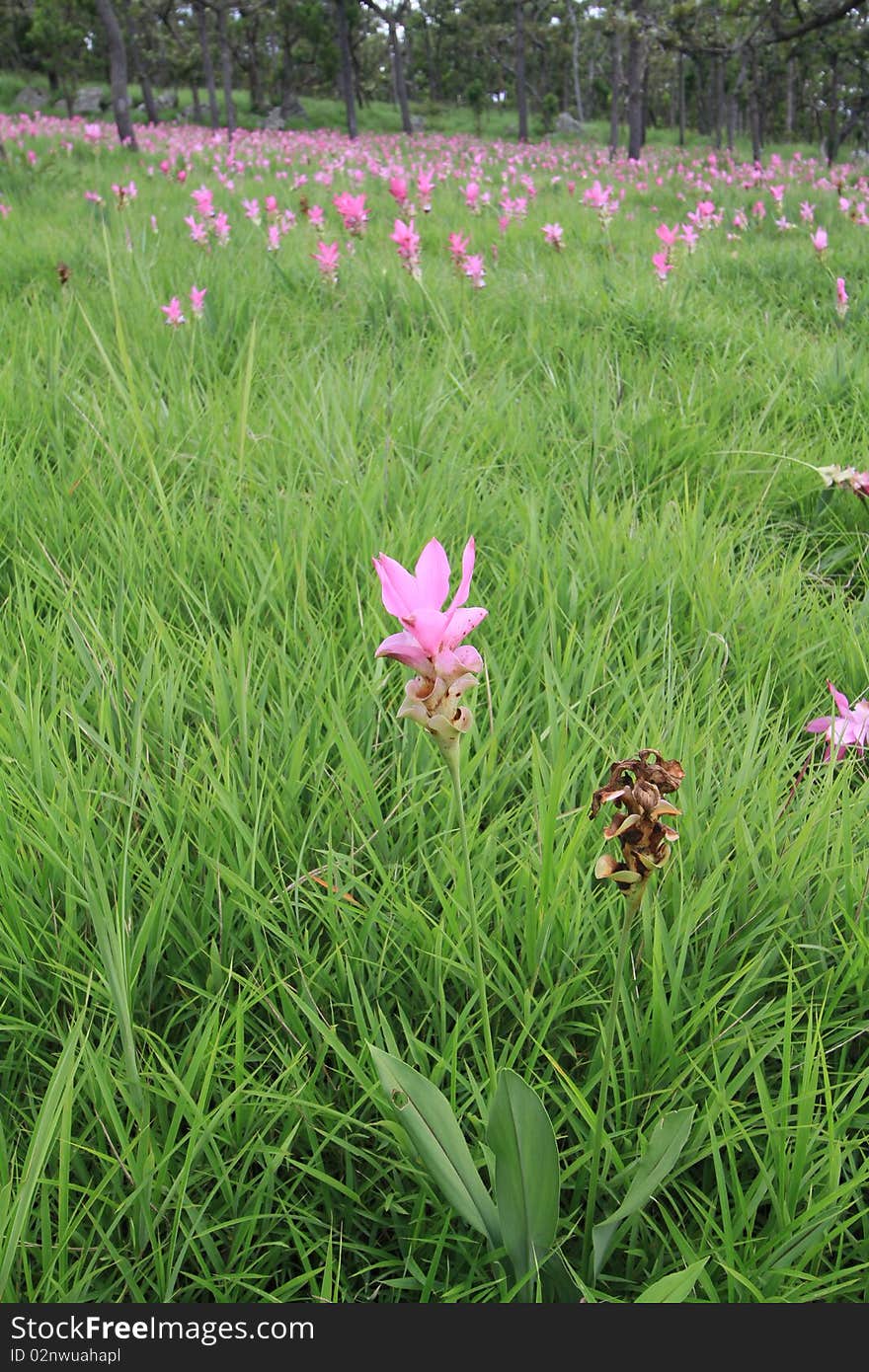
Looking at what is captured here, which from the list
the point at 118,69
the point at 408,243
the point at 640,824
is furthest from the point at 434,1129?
the point at 118,69

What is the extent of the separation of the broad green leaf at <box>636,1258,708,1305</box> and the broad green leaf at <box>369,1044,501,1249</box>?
0.47ft

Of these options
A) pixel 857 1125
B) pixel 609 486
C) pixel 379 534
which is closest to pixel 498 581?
pixel 379 534

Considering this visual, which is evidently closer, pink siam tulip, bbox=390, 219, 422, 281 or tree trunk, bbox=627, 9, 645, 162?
pink siam tulip, bbox=390, 219, 422, 281

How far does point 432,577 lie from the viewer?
680mm

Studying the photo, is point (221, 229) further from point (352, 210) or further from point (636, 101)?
point (636, 101)

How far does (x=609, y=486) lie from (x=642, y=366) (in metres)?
0.98

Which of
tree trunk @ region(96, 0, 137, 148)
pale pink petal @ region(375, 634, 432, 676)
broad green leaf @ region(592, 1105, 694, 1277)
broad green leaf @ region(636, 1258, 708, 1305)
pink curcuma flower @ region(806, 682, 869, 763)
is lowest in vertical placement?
broad green leaf @ region(636, 1258, 708, 1305)

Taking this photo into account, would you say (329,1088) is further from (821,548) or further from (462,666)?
(821,548)

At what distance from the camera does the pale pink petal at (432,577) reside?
67cm

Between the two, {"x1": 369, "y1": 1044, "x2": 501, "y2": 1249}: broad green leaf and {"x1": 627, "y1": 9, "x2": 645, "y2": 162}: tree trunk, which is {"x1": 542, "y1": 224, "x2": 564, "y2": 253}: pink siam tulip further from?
{"x1": 627, "y1": 9, "x2": 645, "y2": 162}: tree trunk

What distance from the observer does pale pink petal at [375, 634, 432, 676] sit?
677mm

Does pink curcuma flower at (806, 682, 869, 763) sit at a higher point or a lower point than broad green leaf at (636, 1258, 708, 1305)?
higher

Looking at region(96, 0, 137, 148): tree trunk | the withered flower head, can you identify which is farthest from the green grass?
region(96, 0, 137, 148): tree trunk

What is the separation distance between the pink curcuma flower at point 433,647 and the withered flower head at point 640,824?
0.13m
